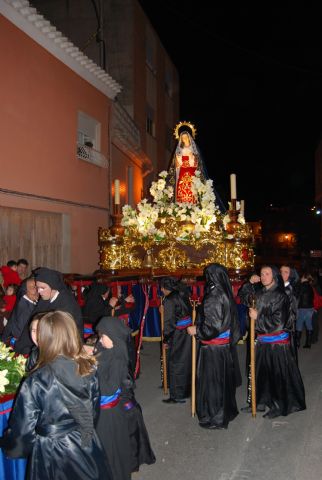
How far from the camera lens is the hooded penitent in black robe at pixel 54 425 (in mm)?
2650

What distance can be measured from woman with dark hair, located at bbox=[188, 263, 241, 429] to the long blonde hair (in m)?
2.76

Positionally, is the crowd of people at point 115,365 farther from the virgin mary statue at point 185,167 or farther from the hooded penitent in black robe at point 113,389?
the virgin mary statue at point 185,167

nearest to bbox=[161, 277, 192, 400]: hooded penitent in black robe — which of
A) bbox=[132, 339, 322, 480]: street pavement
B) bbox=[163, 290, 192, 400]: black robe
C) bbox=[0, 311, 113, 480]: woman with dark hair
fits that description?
bbox=[163, 290, 192, 400]: black robe

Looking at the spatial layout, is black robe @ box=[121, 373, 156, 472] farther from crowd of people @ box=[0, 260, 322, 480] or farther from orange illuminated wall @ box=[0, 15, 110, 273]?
orange illuminated wall @ box=[0, 15, 110, 273]

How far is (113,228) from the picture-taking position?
30.8 feet

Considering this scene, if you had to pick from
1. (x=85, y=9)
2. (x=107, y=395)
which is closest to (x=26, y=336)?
(x=107, y=395)

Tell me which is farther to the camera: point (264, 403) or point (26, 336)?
point (264, 403)

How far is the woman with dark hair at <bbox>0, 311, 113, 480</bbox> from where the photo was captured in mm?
Result: 2654

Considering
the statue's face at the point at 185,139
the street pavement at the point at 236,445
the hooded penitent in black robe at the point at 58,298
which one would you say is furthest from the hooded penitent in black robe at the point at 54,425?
the statue's face at the point at 185,139

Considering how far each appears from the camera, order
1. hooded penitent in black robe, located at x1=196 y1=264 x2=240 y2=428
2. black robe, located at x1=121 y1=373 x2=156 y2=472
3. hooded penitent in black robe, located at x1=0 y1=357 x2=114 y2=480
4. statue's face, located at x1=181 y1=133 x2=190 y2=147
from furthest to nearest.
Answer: statue's face, located at x1=181 y1=133 x2=190 y2=147 → hooded penitent in black robe, located at x1=196 y1=264 x2=240 y2=428 → black robe, located at x1=121 y1=373 x2=156 y2=472 → hooded penitent in black robe, located at x1=0 y1=357 x2=114 y2=480

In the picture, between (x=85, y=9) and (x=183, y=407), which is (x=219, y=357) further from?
(x=85, y=9)

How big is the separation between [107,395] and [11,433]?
3.29ft

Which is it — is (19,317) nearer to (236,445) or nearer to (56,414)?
(236,445)

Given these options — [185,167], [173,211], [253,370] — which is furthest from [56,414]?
[185,167]
